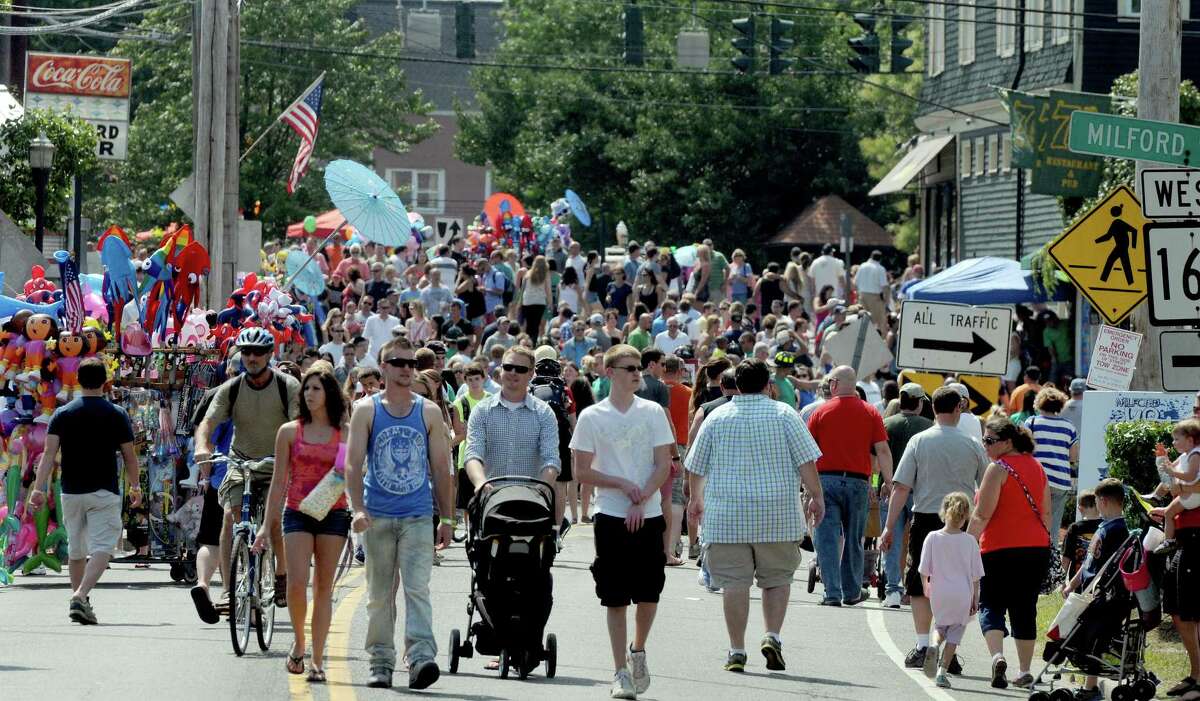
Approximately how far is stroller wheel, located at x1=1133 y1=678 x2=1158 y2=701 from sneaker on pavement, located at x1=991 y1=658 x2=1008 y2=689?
2.77ft

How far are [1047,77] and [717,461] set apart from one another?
29.1 m

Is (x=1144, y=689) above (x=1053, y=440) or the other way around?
the other way around

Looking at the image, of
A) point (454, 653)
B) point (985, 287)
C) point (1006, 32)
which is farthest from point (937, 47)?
point (454, 653)

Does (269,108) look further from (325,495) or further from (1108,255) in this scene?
(325,495)

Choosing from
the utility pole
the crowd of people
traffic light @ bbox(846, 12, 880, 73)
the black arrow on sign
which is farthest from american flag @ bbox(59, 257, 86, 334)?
traffic light @ bbox(846, 12, 880, 73)

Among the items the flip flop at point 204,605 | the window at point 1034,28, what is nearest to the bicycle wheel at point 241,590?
the flip flop at point 204,605

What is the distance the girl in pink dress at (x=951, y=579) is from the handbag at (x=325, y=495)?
3.68 meters

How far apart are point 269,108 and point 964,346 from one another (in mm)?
41102

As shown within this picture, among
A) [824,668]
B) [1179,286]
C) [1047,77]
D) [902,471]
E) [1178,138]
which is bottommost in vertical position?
[824,668]

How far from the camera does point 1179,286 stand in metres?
13.5

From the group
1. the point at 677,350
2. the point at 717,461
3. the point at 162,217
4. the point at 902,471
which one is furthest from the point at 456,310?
the point at 162,217

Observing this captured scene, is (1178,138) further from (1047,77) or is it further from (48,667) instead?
(1047,77)

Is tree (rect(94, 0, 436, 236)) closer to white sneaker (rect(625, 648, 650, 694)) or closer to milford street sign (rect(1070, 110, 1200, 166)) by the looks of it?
milford street sign (rect(1070, 110, 1200, 166))

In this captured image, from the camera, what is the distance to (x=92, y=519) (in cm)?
1472
